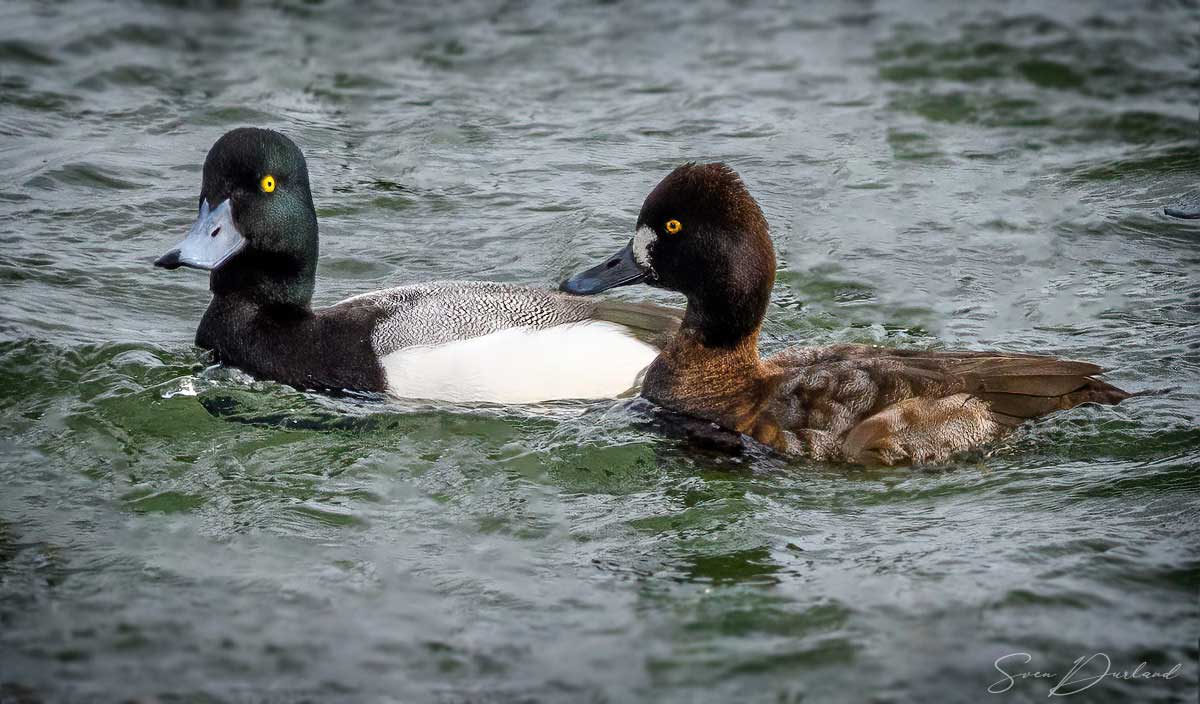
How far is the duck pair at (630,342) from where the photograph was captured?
23.2 ft

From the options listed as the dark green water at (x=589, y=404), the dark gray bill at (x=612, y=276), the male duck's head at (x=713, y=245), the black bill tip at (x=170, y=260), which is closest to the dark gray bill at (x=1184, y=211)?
the dark green water at (x=589, y=404)

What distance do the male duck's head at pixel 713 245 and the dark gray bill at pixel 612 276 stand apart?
0.16 metres

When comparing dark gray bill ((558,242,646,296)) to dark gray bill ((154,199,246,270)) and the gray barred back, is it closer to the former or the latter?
the gray barred back

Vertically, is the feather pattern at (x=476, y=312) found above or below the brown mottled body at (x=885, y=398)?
above

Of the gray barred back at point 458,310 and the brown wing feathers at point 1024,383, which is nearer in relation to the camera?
the brown wing feathers at point 1024,383

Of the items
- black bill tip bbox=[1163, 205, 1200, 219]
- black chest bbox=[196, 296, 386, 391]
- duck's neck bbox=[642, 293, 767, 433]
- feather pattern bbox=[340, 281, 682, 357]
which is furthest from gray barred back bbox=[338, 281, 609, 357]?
black bill tip bbox=[1163, 205, 1200, 219]

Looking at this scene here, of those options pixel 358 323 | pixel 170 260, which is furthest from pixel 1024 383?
pixel 170 260

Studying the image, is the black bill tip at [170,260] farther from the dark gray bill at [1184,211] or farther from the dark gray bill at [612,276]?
the dark gray bill at [1184,211]

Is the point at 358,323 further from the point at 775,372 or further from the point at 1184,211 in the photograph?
the point at 1184,211

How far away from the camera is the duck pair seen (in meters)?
7.07

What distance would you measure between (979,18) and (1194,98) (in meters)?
2.52

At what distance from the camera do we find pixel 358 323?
801 cm

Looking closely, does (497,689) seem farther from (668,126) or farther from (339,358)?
(668,126)

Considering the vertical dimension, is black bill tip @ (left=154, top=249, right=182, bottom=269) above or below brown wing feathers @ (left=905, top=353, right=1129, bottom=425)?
above
